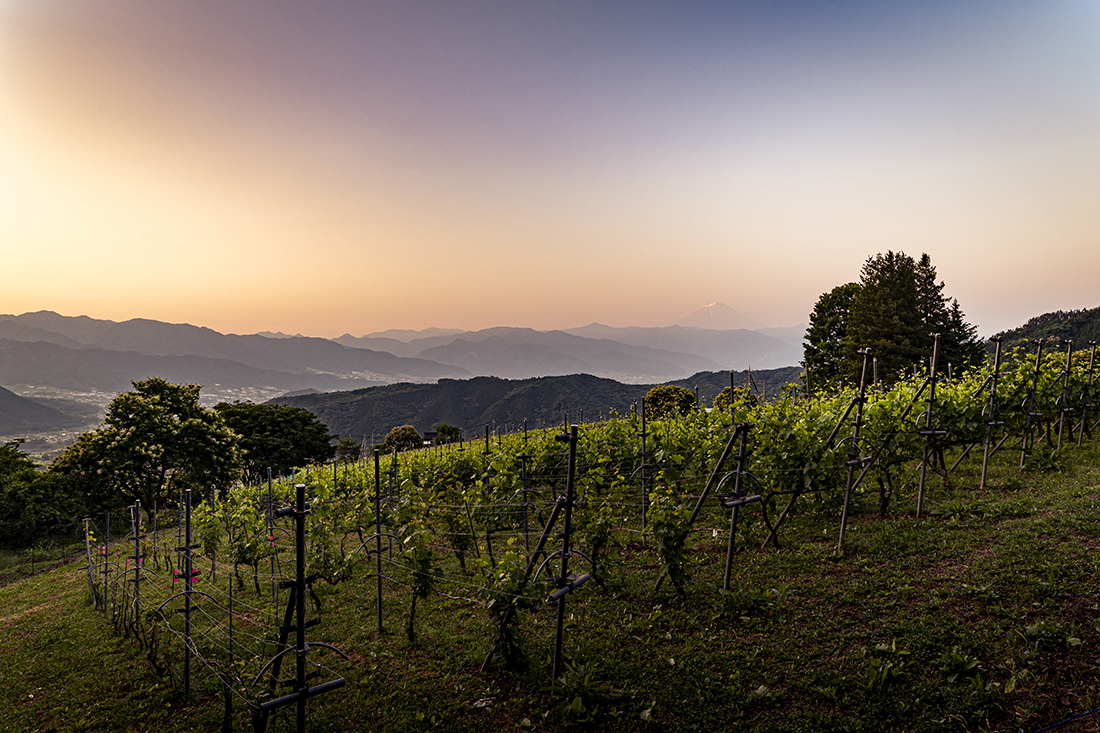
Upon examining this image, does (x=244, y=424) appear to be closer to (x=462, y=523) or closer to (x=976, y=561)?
(x=462, y=523)

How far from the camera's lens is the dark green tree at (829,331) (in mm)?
37250

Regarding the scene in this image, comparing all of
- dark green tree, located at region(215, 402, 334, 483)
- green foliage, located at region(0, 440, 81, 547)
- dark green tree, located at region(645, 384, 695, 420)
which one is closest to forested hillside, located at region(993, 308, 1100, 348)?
dark green tree, located at region(645, 384, 695, 420)

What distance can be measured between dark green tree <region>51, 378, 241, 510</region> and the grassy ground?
17.9 m

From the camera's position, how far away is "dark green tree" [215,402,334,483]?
40.0 meters

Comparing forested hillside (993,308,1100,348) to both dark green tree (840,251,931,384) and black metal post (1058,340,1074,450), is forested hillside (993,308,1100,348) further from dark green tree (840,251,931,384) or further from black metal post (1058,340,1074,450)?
black metal post (1058,340,1074,450)

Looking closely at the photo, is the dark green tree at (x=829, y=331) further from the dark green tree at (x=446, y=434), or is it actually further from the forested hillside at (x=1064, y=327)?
the dark green tree at (x=446, y=434)

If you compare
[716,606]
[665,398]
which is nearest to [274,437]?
[665,398]

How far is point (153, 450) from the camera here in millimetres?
22703

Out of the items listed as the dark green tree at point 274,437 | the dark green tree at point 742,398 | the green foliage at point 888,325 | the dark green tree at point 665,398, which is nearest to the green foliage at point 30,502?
the dark green tree at point 274,437

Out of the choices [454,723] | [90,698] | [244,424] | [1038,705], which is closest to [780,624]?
[1038,705]

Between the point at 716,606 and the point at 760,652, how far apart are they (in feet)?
3.16

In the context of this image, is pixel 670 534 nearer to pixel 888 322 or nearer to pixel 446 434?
pixel 888 322

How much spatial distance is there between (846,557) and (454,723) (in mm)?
5023

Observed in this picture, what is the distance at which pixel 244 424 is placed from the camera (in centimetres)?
4028
